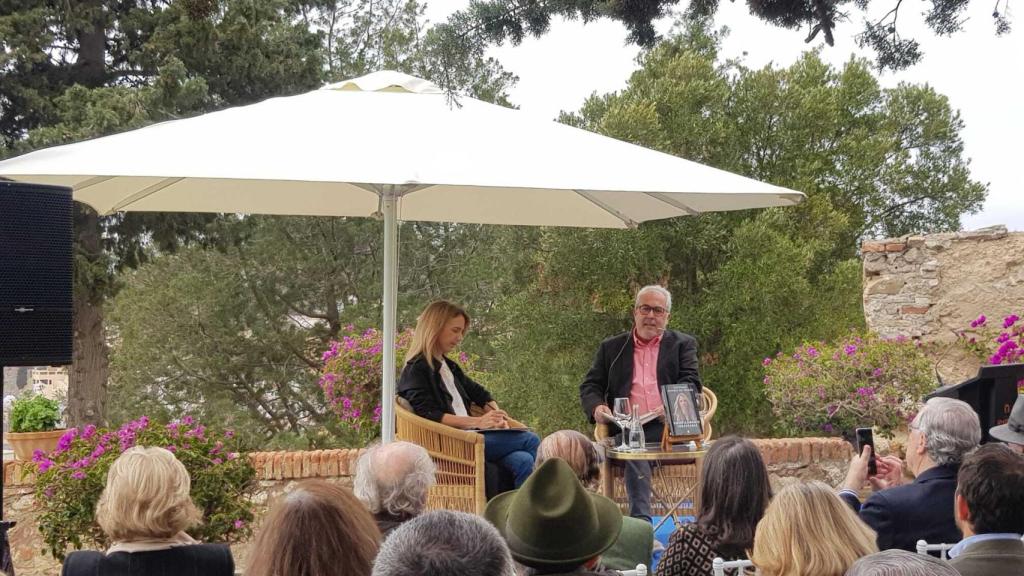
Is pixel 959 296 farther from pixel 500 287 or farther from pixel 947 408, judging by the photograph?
pixel 500 287

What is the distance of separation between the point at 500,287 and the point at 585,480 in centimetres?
1189

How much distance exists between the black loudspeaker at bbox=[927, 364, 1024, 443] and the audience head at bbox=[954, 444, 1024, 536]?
1363 millimetres

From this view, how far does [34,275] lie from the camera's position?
351 cm

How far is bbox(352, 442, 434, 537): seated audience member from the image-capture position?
2.75 m

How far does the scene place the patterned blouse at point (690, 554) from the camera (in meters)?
2.75

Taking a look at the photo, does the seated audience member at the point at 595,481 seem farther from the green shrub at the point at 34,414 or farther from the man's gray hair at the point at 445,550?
the green shrub at the point at 34,414

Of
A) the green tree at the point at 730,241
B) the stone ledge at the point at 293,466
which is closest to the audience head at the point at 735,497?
the stone ledge at the point at 293,466

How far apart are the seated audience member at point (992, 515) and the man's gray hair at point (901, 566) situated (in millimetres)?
1101

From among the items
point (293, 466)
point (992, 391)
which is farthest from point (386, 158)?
point (293, 466)

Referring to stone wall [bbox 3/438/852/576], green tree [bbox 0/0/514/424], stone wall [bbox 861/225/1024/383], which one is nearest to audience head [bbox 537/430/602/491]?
stone wall [bbox 3/438/852/576]

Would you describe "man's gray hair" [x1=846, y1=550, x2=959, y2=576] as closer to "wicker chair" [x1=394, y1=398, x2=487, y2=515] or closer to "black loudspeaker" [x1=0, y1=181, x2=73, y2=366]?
"black loudspeaker" [x1=0, y1=181, x2=73, y2=366]

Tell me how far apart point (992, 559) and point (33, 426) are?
588cm

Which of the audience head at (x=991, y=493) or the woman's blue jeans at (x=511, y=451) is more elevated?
the audience head at (x=991, y=493)

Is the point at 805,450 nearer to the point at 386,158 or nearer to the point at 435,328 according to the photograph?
the point at 435,328
